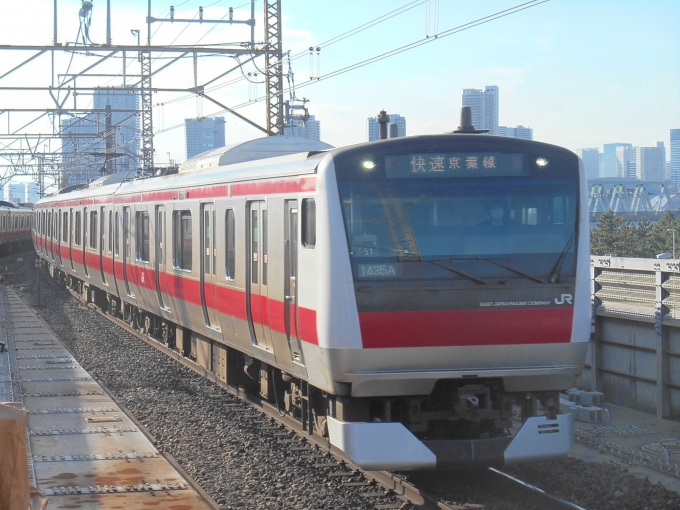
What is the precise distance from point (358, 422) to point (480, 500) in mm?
1034

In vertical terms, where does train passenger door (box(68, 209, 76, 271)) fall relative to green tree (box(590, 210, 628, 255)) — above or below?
above

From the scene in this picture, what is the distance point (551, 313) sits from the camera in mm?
6574

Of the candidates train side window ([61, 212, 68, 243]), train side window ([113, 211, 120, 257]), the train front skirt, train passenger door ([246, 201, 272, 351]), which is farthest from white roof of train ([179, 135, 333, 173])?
train side window ([61, 212, 68, 243])

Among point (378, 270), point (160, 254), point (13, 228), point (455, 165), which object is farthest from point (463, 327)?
point (13, 228)

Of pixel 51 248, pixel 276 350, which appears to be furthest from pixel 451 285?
pixel 51 248

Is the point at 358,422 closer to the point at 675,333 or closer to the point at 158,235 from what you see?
the point at 675,333

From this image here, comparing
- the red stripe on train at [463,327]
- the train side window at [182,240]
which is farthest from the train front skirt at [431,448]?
the train side window at [182,240]

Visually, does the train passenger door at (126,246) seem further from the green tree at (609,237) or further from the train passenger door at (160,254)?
the green tree at (609,237)

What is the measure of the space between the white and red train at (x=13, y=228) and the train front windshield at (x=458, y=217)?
38173 mm

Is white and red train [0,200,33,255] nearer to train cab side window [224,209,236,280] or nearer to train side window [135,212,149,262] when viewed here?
train side window [135,212,149,262]

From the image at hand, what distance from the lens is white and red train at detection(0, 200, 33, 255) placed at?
42.5 m

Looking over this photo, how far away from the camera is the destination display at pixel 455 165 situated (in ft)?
21.5

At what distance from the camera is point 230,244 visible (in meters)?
9.20

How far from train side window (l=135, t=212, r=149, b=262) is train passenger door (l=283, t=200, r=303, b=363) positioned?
653 centimetres
